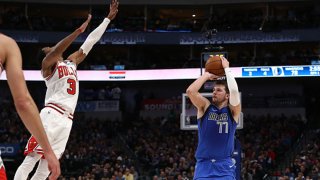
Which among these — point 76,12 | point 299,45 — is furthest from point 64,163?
point 299,45

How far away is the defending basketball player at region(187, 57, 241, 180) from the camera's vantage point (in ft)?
20.2

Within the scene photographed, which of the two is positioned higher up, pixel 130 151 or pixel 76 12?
pixel 76 12

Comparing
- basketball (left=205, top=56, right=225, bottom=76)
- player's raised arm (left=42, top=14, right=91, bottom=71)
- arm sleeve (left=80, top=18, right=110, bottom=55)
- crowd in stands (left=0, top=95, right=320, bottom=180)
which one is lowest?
crowd in stands (left=0, top=95, right=320, bottom=180)

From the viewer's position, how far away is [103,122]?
2997 cm

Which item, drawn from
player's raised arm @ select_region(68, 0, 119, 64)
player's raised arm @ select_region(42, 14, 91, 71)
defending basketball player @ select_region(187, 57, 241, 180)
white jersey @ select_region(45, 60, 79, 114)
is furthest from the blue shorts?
player's raised arm @ select_region(68, 0, 119, 64)

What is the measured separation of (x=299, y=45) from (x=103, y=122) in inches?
512

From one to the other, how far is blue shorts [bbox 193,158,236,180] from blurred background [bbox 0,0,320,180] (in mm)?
16528

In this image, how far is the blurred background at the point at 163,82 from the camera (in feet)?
81.9

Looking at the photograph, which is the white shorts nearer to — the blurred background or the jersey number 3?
the jersey number 3

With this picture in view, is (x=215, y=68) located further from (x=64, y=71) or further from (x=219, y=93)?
(x=64, y=71)

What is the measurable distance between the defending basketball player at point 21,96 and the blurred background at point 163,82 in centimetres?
1953

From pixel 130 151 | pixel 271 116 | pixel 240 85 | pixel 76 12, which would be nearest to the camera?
pixel 130 151

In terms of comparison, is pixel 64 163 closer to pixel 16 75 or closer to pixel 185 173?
pixel 185 173

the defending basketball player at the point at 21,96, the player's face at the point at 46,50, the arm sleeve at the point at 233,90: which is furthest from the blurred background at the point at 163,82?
the defending basketball player at the point at 21,96
